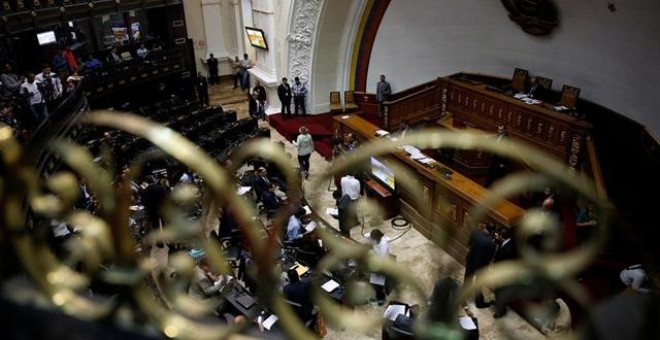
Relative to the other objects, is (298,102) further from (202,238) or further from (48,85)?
(202,238)

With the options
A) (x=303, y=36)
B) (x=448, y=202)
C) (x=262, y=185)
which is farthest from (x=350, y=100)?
(x=448, y=202)

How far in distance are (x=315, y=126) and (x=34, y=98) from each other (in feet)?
22.0

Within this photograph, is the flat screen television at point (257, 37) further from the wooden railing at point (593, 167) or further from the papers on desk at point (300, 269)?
the papers on desk at point (300, 269)

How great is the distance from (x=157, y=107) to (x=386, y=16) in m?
6.53

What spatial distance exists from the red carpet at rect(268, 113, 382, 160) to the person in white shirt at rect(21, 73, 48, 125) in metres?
5.91

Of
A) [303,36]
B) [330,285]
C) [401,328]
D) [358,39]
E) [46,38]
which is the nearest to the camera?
[401,328]

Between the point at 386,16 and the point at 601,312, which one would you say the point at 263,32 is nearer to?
the point at 386,16

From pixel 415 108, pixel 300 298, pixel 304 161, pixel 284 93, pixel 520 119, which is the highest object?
pixel 520 119

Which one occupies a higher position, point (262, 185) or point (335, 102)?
point (262, 185)

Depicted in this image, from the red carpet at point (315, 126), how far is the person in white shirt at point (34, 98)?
5.91 meters

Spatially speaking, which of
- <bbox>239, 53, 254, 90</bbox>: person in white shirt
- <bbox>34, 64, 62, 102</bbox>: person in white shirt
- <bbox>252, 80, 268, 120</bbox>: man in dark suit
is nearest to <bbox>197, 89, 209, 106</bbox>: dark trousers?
<bbox>239, 53, 254, 90</bbox>: person in white shirt

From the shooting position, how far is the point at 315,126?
14391 millimetres

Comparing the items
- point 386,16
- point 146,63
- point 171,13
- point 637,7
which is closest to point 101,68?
point 146,63

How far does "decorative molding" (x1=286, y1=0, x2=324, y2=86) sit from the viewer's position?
1432cm
